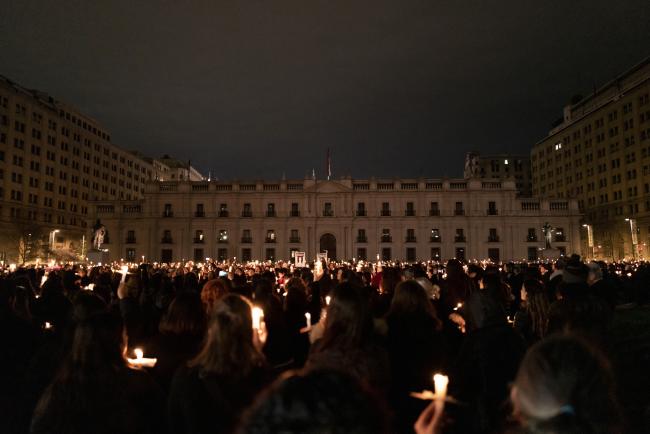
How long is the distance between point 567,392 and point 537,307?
14.9ft

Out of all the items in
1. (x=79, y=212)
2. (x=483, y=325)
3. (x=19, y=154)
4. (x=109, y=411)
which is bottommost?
(x=109, y=411)

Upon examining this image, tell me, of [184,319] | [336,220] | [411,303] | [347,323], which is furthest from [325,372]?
[336,220]

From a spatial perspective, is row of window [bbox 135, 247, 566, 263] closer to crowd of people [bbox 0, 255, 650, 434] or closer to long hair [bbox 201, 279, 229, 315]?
A: long hair [bbox 201, 279, 229, 315]

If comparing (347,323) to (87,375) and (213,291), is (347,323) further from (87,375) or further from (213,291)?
(213,291)

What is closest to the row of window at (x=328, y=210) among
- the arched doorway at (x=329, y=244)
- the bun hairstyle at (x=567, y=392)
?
the arched doorway at (x=329, y=244)

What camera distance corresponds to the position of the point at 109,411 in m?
2.60

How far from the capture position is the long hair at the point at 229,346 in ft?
9.14

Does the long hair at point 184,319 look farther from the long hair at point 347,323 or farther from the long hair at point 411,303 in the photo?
the long hair at point 411,303

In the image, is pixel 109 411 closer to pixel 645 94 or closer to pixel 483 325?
pixel 483 325

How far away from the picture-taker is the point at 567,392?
1.80 metres

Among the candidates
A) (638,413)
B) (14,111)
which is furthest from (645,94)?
(14,111)

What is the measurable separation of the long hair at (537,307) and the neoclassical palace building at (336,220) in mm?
52374

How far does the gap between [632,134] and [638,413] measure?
7032 centimetres

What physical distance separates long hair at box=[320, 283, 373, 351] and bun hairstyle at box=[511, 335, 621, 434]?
1.38 m
